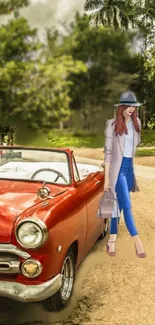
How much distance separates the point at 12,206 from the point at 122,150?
3.13ft

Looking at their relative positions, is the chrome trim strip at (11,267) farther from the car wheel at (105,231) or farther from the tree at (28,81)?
the car wheel at (105,231)

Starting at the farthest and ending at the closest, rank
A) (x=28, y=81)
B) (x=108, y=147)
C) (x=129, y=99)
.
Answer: (x=108, y=147), (x=129, y=99), (x=28, y=81)

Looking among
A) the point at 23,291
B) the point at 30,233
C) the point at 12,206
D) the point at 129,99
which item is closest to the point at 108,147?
the point at 129,99

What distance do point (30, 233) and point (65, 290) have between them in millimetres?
722

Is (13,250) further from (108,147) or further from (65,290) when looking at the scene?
(108,147)

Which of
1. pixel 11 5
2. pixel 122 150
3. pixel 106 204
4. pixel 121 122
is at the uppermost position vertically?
pixel 11 5

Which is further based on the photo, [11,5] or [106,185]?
[106,185]

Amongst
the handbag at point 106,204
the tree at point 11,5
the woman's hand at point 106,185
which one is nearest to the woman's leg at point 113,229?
the handbag at point 106,204

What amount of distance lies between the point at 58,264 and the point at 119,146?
1012 millimetres

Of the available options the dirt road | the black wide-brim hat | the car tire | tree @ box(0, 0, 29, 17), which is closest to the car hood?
the dirt road

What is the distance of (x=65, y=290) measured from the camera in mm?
3002

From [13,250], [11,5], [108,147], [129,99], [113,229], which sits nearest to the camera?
[11,5]

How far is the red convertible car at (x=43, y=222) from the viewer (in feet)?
8.06

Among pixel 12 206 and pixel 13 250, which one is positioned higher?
pixel 12 206
